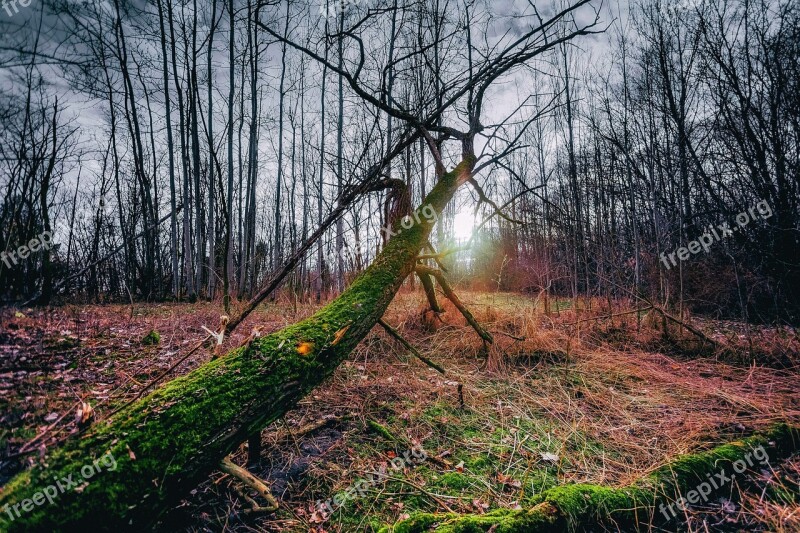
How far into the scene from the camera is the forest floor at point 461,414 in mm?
1617

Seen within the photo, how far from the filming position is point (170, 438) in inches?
50.9

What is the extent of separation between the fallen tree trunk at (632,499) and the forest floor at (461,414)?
66mm

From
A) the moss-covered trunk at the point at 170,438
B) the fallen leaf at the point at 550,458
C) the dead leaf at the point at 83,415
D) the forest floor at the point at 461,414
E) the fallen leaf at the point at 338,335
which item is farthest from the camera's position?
the fallen leaf at the point at 550,458

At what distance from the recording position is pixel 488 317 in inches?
179

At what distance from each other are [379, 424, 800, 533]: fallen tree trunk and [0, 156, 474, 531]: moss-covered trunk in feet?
2.74

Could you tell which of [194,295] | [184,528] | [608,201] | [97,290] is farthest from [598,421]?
[608,201]

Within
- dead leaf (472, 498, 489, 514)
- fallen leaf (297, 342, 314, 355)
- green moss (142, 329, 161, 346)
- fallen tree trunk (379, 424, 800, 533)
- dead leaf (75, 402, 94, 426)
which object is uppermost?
fallen leaf (297, 342, 314, 355)

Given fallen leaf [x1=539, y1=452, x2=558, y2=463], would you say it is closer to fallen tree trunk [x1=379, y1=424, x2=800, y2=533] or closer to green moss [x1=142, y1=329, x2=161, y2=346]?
fallen tree trunk [x1=379, y1=424, x2=800, y2=533]

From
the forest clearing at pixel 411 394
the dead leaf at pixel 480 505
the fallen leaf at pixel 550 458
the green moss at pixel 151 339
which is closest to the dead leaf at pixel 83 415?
the forest clearing at pixel 411 394

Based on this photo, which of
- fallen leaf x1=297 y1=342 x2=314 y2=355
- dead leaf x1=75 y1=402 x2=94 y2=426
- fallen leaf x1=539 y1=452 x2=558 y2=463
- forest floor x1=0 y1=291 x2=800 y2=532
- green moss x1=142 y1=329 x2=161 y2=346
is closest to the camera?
dead leaf x1=75 y1=402 x2=94 y2=426

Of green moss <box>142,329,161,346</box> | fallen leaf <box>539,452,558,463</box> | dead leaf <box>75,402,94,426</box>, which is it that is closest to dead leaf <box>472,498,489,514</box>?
fallen leaf <box>539,452,558,463</box>

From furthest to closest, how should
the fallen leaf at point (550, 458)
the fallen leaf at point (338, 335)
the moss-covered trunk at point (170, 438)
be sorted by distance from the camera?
the fallen leaf at point (550, 458) → the fallen leaf at point (338, 335) → the moss-covered trunk at point (170, 438)

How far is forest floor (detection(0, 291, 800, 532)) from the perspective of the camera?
1617 mm

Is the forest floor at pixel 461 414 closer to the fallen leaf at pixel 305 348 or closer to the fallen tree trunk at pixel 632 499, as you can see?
the fallen tree trunk at pixel 632 499
